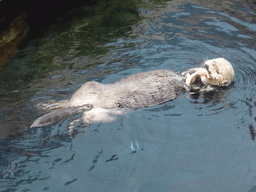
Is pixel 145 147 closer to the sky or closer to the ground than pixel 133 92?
closer to the ground

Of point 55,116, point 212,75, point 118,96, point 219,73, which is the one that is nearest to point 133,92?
point 118,96

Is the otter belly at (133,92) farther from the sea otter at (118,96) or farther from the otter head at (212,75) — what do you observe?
the otter head at (212,75)

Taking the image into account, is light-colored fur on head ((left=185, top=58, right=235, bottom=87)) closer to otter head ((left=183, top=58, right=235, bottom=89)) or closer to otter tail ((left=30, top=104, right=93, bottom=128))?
otter head ((left=183, top=58, right=235, bottom=89))

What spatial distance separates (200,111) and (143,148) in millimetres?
1212

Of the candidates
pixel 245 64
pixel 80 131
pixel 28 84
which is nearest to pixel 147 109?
pixel 80 131

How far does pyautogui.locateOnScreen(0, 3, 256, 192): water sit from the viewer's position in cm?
298

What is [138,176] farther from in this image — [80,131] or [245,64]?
[245,64]

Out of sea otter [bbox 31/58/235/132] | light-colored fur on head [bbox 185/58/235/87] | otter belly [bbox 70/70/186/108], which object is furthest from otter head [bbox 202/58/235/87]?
otter belly [bbox 70/70/186/108]

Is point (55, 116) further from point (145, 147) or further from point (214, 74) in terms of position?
point (214, 74)

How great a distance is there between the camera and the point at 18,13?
651 cm

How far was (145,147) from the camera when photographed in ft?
11.3

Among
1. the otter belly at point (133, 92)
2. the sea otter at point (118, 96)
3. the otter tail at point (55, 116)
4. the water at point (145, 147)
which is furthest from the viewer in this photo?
the otter belly at point (133, 92)

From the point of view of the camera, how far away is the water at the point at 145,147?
9.77ft

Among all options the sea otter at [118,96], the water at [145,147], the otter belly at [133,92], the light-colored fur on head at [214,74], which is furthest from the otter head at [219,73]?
the otter belly at [133,92]
